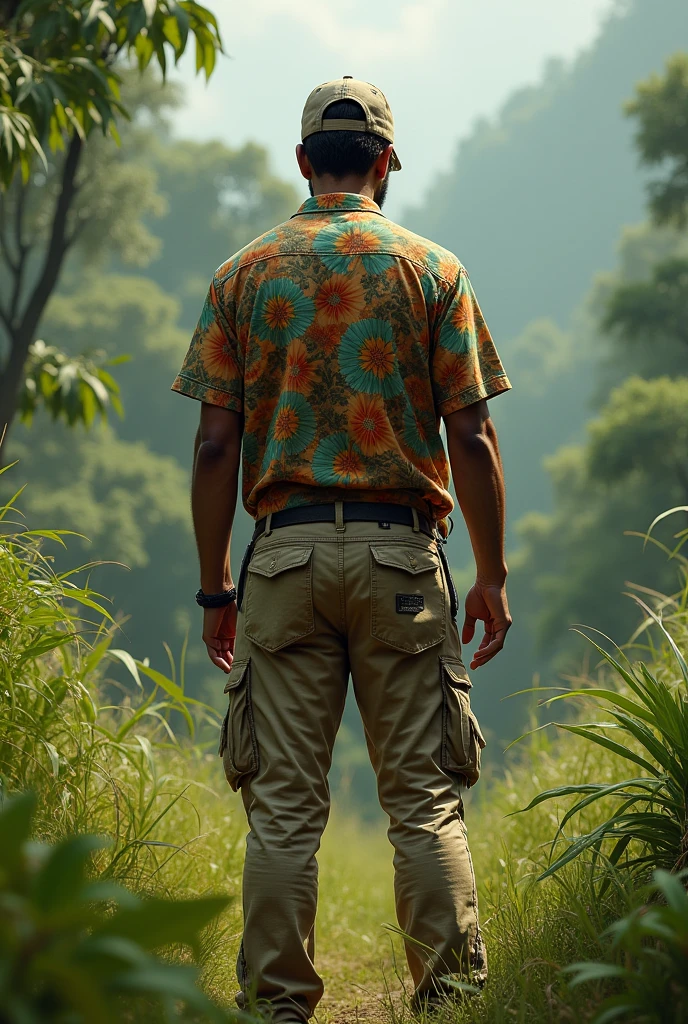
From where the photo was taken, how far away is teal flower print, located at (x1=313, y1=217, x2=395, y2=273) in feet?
6.92

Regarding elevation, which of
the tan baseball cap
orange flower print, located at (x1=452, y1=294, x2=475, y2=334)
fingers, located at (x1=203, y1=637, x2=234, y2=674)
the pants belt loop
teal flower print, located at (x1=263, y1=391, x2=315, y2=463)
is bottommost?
fingers, located at (x1=203, y1=637, x2=234, y2=674)

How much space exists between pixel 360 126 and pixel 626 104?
662 inches

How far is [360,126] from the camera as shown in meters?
2.19

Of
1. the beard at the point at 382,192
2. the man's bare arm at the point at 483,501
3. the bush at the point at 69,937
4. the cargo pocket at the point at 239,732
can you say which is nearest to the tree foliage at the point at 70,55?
the beard at the point at 382,192

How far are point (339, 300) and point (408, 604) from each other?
61 cm

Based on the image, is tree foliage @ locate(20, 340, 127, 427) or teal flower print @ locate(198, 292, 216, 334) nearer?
teal flower print @ locate(198, 292, 216, 334)

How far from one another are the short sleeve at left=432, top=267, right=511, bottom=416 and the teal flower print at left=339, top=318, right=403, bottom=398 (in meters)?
0.12

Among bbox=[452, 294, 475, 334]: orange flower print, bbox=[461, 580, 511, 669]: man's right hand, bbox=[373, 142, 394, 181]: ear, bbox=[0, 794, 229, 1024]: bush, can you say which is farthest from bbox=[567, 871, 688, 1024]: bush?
bbox=[373, 142, 394, 181]: ear

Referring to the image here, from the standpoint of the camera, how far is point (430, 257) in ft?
7.06

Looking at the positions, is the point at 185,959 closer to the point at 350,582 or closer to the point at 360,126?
the point at 350,582

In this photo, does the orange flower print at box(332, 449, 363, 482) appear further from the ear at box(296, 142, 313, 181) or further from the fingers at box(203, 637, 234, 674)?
the ear at box(296, 142, 313, 181)

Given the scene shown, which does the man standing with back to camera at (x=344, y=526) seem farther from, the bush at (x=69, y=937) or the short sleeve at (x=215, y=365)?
the bush at (x=69, y=937)

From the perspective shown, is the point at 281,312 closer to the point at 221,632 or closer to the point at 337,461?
the point at 337,461

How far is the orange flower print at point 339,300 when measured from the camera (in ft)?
6.88
